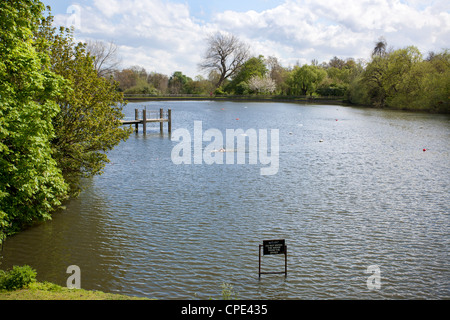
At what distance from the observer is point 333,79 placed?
138250mm

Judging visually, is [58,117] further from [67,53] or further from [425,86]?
[425,86]

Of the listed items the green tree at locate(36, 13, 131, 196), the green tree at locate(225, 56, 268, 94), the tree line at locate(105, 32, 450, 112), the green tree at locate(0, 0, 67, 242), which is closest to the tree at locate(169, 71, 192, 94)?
the tree line at locate(105, 32, 450, 112)

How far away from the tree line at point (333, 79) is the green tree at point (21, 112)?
65187 mm

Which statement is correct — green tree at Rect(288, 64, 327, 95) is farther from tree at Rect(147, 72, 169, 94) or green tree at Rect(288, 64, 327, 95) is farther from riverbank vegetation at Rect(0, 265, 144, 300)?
riverbank vegetation at Rect(0, 265, 144, 300)

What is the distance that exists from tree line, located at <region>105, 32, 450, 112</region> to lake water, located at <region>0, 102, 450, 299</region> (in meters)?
58.8

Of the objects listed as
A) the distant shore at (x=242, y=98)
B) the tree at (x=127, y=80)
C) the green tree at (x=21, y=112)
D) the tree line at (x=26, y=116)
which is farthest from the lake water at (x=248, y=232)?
the tree at (x=127, y=80)

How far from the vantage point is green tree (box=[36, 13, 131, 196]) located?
1788cm

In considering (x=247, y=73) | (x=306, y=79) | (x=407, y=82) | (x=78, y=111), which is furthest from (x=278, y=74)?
(x=78, y=111)

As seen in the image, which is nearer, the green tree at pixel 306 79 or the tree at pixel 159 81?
the green tree at pixel 306 79

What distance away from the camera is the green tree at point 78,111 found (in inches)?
704

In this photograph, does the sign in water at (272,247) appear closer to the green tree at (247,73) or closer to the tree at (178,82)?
the green tree at (247,73)

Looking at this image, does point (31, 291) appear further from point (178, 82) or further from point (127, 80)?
point (178, 82)

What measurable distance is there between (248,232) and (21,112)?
8.62 m
